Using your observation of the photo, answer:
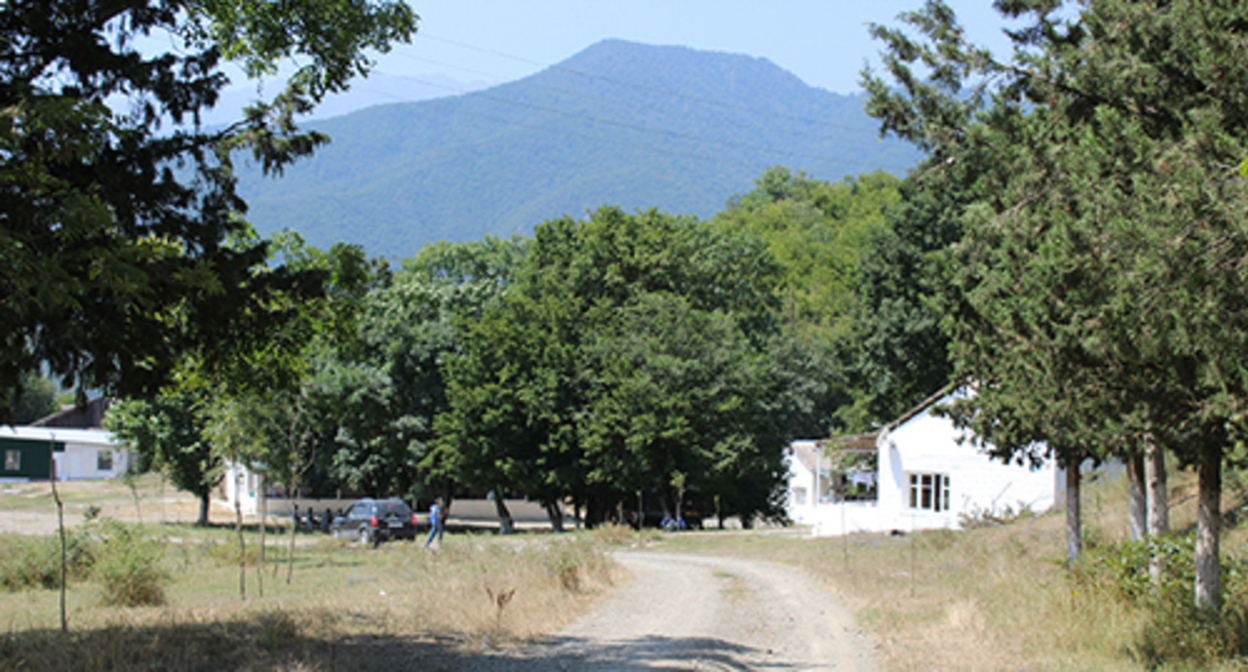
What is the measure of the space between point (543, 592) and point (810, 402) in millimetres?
39175

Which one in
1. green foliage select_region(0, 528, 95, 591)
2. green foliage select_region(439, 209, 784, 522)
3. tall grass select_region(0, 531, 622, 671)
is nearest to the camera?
tall grass select_region(0, 531, 622, 671)

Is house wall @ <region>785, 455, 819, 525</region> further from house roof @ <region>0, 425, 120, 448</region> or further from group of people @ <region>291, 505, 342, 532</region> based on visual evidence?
house roof @ <region>0, 425, 120, 448</region>

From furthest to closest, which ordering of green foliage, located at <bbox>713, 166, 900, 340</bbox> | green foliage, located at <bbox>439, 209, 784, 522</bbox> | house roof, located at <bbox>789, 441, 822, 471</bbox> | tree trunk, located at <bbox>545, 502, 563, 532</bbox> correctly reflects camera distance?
green foliage, located at <bbox>713, 166, 900, 340</bbox>
tree trunk, located at <bbox>545, 502, 563, 532</bbox>
house roof, located at <bbox>789, 441, 822, 471</bbox>
green foliage, located at <bbox>439, 209, 784, 522</bbox>

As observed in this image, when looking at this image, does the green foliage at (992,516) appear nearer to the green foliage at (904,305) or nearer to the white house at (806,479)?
the green foliage at (904,305)

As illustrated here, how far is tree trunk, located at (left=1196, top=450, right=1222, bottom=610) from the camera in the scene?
411 inches

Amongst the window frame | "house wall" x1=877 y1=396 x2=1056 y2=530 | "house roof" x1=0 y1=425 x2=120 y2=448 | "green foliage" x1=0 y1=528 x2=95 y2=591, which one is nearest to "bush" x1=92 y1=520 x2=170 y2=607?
"green foliage" x1=0 y1=528 x2=95 y2=591

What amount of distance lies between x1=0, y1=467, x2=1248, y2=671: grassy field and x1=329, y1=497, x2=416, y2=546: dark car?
852 centimetres

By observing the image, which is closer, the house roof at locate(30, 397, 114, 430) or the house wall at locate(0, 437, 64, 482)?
the house wall at locate(0, 437, 64, 482)

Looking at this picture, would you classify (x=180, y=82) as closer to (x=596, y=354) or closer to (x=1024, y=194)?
(x=1024, y=194)

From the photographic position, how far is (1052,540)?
77.5 feet

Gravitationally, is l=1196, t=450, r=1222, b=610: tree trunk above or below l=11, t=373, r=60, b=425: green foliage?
below

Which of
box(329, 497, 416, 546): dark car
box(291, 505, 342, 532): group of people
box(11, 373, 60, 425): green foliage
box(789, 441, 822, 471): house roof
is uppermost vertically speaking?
box(11, 373, 60, 425): green foliage

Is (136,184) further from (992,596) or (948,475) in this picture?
(948,475)

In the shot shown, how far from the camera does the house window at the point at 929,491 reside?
118 ft
